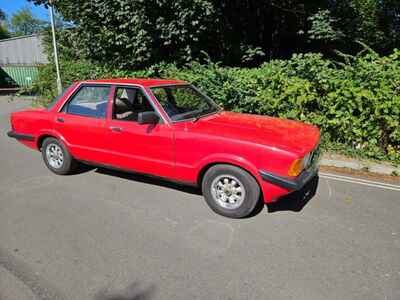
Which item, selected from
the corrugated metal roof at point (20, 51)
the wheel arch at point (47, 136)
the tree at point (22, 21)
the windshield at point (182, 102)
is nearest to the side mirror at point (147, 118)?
the windshield at point (182, 102)

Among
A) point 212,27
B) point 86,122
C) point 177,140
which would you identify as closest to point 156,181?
point 177,140

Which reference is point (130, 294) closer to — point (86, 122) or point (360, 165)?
point (86, 122)

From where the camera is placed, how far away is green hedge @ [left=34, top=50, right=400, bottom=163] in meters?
5.38

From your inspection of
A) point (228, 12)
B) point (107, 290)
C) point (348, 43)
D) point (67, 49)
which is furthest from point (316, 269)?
point (67, 49)

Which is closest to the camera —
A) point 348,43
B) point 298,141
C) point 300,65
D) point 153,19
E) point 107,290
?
point 107,290

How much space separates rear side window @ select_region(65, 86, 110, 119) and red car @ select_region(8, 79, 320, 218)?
0.05 ft

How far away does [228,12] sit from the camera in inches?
440

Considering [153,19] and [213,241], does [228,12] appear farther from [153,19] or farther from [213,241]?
[213,241]

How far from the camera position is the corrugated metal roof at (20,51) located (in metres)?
34.0

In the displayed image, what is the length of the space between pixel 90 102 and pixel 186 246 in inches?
112

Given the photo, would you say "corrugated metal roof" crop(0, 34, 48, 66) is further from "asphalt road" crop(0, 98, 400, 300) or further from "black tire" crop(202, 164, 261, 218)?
"black tire" crop(202, 164, 261, 218)

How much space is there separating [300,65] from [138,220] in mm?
4627

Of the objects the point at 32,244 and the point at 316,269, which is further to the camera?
the point at 32,244

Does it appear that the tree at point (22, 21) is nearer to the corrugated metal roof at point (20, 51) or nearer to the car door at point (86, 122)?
the corrugated metal roof at point (20, 51)
